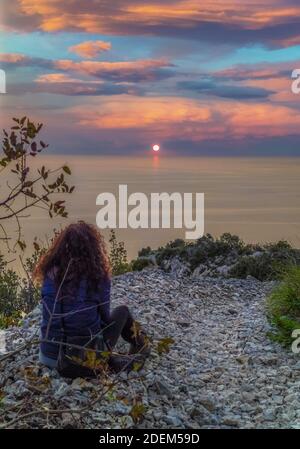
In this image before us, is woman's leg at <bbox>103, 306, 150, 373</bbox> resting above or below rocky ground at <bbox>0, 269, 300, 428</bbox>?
above

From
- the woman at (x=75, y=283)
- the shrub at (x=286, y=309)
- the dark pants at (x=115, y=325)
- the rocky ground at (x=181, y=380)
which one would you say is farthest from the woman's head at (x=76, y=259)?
the shrub at (x=286, y=309)

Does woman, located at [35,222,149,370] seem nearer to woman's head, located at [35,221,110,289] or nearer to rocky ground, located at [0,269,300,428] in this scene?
woman's head, located at [35,221,110,289]

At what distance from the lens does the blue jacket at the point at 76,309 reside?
7.31 m

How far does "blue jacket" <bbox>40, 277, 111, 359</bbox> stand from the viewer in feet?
24.0

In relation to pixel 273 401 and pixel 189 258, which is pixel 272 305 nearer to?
pixel 273 401

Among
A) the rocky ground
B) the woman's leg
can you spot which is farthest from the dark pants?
the rocky ground

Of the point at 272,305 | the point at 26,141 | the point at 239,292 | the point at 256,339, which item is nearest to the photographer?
the point at 26,141

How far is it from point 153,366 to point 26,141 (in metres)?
4.12

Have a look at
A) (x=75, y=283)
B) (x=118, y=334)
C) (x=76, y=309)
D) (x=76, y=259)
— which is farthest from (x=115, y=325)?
(x=76, y=259)

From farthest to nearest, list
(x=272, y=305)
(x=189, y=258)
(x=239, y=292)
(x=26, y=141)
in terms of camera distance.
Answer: (x=189, y=258) < (x=239, y=292) < (x=272, y=305) < (x=26, y=141)

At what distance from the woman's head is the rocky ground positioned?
0.95 meters

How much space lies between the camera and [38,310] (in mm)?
10555

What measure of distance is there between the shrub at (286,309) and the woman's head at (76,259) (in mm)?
3318
